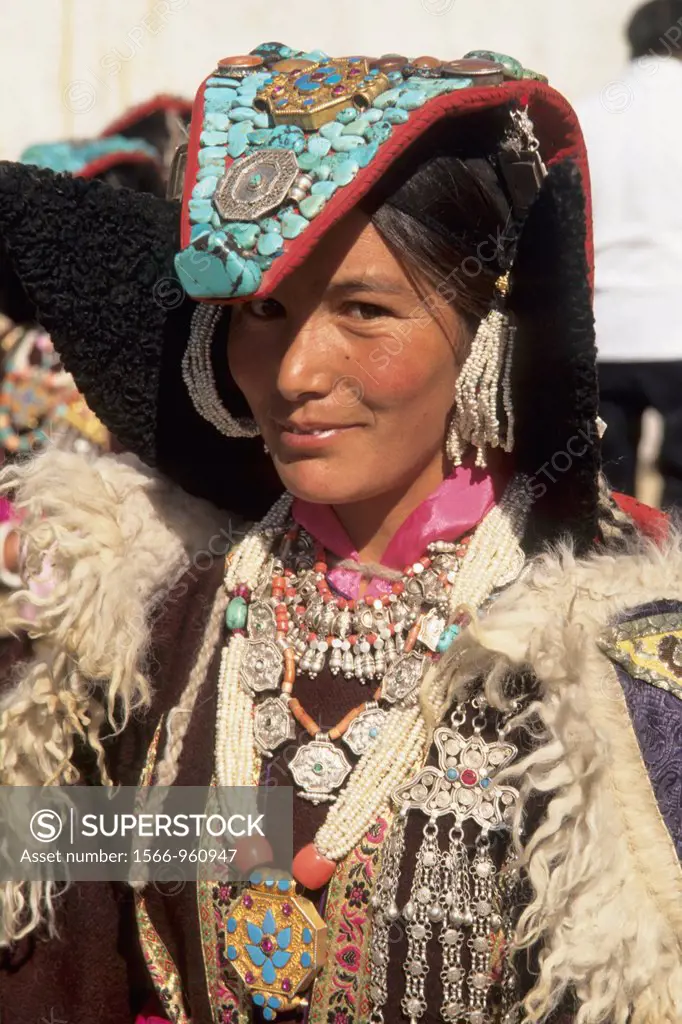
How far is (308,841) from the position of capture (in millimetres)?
1399

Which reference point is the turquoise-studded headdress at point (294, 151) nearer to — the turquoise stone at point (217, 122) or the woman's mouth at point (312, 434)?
the turquoise stone at point (217, 122)

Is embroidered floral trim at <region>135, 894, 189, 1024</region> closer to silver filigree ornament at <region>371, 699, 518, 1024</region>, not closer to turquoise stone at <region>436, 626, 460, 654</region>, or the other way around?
silver filigree ornament at <region>371, 699, 518, 1024</region>

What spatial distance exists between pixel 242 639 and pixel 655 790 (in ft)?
1.89

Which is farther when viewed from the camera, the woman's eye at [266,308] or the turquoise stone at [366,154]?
the woman's eye at [266,308]

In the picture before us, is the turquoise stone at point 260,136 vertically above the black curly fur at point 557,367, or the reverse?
the turquoise stone at point 260,136

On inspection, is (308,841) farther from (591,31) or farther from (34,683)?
(591,31)

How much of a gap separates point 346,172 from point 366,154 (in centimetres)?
3

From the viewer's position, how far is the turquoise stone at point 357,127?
126 centimetres

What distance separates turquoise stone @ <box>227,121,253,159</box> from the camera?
1.31 meters

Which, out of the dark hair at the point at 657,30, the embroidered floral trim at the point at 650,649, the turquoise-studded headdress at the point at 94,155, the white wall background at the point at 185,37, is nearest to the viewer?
the embroidered floral trim at the point at 650,649

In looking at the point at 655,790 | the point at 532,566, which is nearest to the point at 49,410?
the point at 532,566

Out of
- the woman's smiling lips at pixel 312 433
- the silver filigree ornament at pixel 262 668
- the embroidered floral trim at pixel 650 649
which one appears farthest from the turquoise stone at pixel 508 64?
the silver filigree ornament at pixel 262 668

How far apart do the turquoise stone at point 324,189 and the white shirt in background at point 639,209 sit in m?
1.48

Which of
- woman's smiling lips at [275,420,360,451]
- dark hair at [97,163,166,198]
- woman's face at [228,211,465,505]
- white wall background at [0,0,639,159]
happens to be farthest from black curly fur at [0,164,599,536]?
white wall background at [0,0,639,159]
